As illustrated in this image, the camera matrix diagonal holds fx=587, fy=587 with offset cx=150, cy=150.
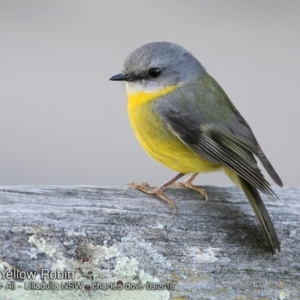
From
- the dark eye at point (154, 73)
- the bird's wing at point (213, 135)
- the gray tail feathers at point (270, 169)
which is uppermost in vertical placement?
the dark eye at point (154, 73)

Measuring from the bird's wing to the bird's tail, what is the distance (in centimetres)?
8

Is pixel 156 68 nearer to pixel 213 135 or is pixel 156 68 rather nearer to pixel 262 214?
pixel 213 135

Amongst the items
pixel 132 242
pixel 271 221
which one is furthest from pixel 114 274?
pixel 271 221

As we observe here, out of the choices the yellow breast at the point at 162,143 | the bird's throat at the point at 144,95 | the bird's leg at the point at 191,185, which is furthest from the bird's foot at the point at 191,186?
the bird's throat at the point at 144,95

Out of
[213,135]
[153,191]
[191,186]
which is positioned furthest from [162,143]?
[153,191]

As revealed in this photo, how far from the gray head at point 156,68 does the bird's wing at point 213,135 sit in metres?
0.25

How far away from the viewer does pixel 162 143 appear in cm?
368

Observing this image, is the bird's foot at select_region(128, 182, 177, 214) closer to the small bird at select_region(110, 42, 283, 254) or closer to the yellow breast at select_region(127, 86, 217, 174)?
the small bird at select_region(110, 42, 283, 254)

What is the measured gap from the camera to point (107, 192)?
2834mm

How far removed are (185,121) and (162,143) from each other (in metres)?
0.20

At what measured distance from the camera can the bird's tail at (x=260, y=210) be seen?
2.74 m

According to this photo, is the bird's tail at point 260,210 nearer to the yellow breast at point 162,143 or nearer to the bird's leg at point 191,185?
the bird's leg at point 191,185

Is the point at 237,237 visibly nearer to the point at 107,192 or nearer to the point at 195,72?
the point at 107,192

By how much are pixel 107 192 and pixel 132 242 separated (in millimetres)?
359
